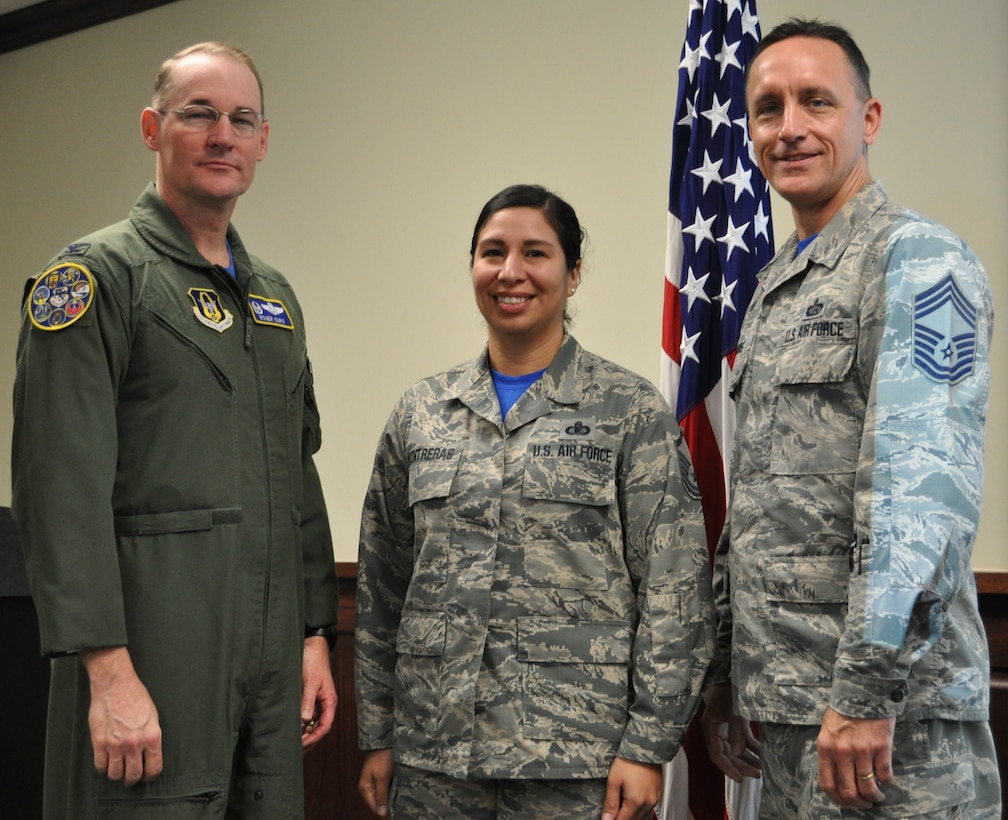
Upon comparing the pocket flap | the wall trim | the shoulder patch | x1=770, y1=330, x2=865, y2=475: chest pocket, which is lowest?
the pocket flap

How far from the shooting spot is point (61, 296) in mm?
1562

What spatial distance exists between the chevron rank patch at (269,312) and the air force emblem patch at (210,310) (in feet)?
0.21

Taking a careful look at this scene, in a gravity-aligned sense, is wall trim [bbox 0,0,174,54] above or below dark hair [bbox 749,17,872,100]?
above

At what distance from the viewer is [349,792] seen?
3.38 metres

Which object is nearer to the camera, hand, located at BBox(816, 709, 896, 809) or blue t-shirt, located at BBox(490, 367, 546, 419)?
hand, located at BBox(816, 709, 896, 809)

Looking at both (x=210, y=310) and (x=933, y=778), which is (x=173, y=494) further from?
(x=933, y=778)

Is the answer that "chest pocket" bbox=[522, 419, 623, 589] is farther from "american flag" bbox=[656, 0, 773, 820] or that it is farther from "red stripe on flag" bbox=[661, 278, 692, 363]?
"red stripe on flag" bbox=[661, 278, 692, 363]

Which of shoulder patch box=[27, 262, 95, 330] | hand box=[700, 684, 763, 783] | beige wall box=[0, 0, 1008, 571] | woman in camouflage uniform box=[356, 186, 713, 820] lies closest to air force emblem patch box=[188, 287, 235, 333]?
shoulder patch box=[27, 262, 95, 330]

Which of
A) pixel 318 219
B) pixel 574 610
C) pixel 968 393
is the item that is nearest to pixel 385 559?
pixel 574 610

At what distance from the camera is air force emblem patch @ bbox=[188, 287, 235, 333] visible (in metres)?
1.71

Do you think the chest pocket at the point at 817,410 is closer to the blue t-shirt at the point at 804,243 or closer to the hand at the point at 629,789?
the blue t-shirt at the point at 804,243

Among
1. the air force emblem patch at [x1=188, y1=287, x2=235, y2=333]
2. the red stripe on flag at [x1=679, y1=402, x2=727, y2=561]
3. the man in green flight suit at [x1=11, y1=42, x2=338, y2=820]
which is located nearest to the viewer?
the man in green flight suit at [x1=11, y1=42, x2=338, y2=820]

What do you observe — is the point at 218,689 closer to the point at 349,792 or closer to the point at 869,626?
the point at 869,626

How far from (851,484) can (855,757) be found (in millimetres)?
366
